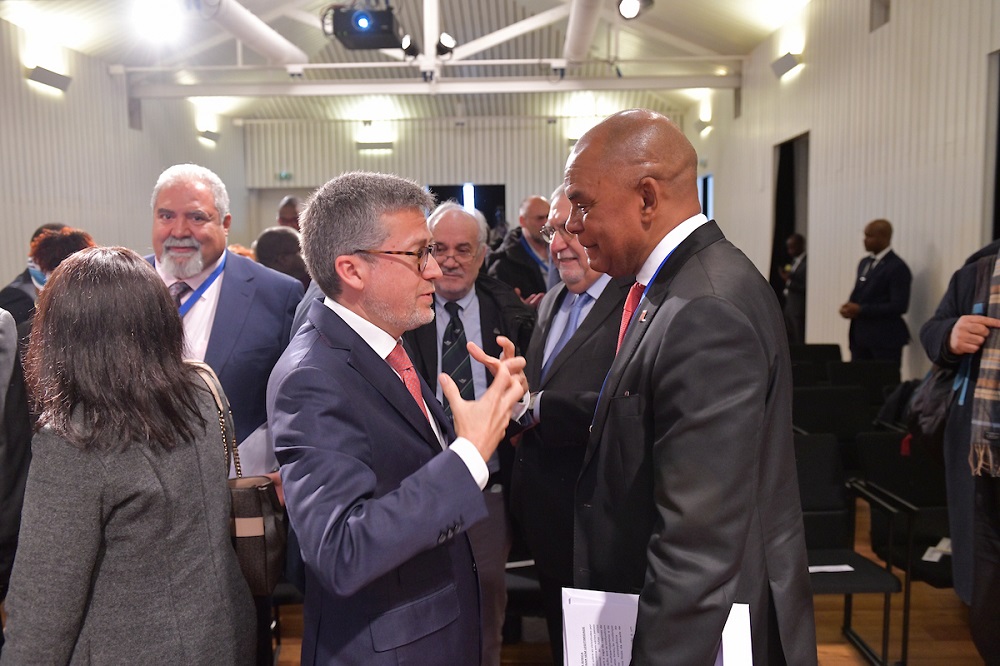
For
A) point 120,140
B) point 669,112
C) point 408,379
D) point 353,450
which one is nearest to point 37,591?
point 353,450

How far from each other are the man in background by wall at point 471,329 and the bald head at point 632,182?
1.26 meters

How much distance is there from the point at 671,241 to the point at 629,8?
694 cm

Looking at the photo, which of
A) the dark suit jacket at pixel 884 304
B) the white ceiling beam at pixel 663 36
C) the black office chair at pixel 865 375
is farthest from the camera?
the white ceiling beam at pixel 663 36

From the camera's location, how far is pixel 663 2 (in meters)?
9.83

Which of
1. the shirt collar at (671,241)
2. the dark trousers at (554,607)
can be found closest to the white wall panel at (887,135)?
the dark trousers at (554,607)

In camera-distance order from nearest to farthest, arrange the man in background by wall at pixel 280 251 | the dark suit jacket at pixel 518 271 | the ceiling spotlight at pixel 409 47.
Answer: the man in background by wall at pixel 280 251 → the dark suit jacket at pixel 518 271 → the ceiling spotlight at pixel 409 47

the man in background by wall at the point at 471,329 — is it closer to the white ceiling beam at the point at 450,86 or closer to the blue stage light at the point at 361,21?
the blue stage light at the point at 361,21

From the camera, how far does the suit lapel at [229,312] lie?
8.38ft

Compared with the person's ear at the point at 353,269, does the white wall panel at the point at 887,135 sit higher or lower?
higher

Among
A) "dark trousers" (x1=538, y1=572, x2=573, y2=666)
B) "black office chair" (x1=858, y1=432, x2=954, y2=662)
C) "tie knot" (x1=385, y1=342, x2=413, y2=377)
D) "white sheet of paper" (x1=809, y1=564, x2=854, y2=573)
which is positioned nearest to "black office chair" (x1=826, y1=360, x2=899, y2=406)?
"black office chair" (x1=858, y1=432, x2=954, y2=662)

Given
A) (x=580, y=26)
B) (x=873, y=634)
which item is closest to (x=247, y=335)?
(x=873, y=634)

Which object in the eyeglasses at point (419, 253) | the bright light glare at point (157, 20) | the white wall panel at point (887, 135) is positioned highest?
the bright light glare at point (157, 20)

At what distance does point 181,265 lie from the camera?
2670mm

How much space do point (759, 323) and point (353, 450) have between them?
757 mm
